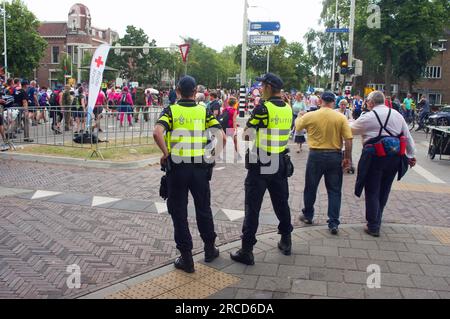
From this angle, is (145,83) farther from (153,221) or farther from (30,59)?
(153,221)

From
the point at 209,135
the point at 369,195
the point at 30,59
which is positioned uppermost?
the point at 30,59

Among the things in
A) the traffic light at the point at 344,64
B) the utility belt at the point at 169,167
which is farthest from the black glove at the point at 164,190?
the traffic light at the point at 344,64

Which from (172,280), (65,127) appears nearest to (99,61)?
(65,127)

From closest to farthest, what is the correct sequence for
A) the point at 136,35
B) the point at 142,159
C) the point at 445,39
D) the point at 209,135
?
the point at 209,135
the point at 142,159
the point at 445,39
the point at 136,35

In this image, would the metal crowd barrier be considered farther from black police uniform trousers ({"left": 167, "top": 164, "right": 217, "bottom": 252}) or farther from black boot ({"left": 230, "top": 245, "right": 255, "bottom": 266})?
black boot ({"left": 230, "top": 245, "right": 255, "bottom": 266})

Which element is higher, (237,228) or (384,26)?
(384,26)

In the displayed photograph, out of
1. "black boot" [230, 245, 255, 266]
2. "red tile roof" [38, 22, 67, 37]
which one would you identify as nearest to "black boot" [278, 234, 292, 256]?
"black boot" [230, 245, 255, 266]

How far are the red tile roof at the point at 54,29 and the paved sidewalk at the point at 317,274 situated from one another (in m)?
70.4

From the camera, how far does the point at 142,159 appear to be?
35.3 ft

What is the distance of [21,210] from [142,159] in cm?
429

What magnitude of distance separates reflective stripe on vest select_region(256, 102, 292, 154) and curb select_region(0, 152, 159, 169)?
19.7 feet

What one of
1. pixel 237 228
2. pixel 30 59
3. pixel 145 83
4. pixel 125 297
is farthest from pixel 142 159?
pixel 145 83

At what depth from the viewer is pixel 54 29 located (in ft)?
227

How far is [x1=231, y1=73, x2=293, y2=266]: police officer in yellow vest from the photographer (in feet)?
15.6
